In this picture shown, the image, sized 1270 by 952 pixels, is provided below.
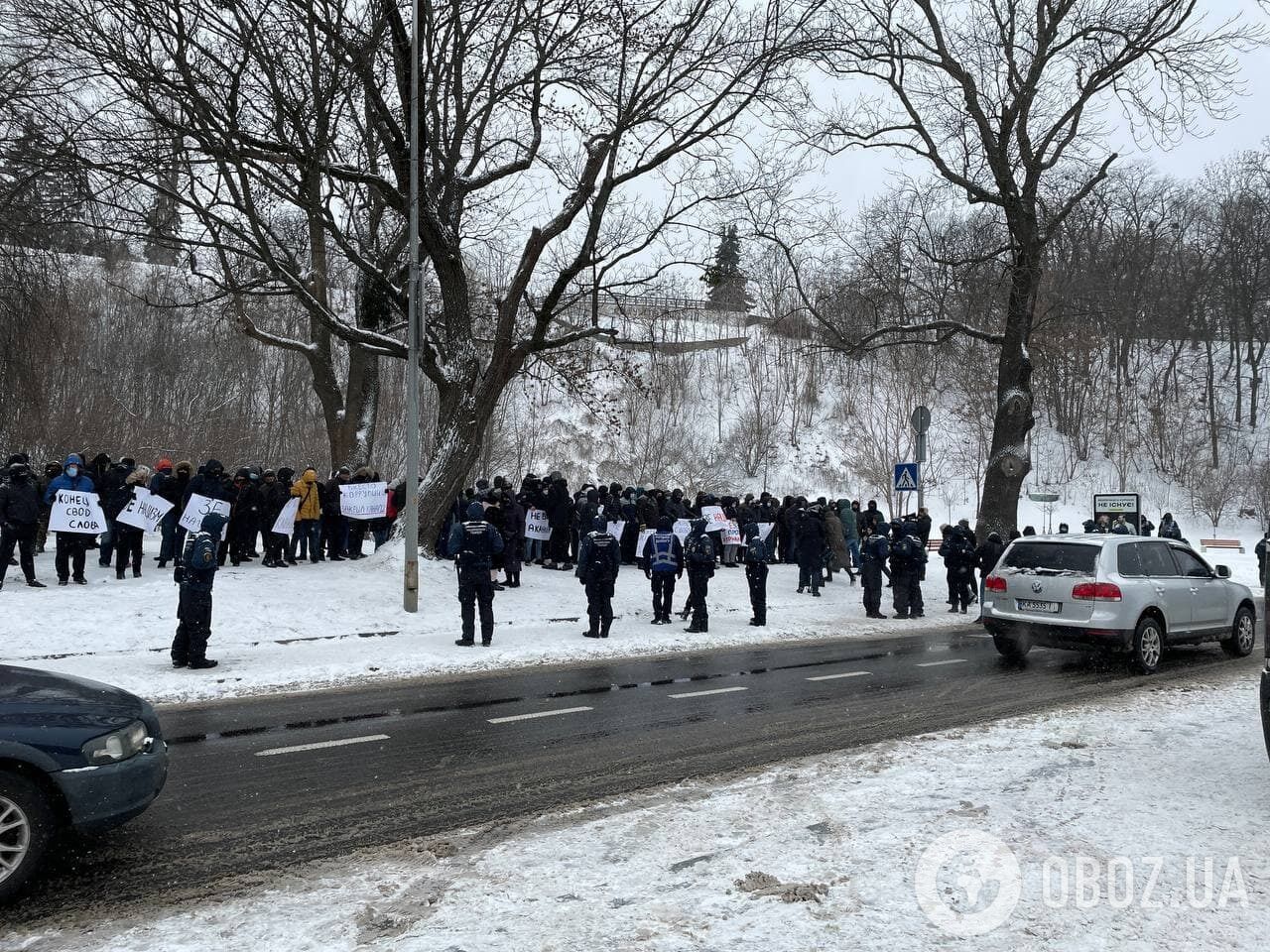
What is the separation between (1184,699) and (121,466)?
15.4m

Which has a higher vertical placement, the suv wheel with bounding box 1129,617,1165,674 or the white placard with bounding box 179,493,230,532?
the white placard with bounding box 179,493,230,532

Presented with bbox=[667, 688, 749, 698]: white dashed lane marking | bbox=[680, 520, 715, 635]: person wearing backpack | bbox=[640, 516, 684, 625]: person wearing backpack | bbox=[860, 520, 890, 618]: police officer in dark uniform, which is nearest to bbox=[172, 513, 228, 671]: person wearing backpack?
bbox=[667, 688, 749, 698]: white dashed lane marking

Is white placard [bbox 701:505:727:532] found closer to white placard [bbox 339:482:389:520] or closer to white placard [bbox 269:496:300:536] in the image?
white placard [bbox 339:482:389:520]

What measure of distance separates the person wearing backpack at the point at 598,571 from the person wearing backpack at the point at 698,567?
1624 mm

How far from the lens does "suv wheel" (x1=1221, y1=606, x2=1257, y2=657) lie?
13.2m

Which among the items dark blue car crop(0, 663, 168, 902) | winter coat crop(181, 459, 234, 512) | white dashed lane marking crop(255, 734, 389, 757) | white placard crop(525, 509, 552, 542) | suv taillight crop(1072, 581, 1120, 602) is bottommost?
white dashed lane marking crop(255, 734, 389, 757)

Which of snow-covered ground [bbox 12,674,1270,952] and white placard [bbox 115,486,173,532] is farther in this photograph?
white placard [bbox 115,486,173,532]

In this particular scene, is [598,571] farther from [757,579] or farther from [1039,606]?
[1039,606]

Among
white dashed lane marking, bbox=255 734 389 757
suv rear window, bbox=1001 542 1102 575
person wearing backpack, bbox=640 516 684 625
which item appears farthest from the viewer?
person wearing backpack, bbox=640 516 684 625

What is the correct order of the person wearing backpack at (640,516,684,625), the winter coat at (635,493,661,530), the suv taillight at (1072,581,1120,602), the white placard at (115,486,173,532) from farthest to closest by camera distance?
the winter coat at (635,493,661,530) < the person wearing backpack at (640,516,684,625) < the white placard at (115,486,173,532) < the suv taillight at (1072,581,1120,602)

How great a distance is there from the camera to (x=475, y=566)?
13.0 metres

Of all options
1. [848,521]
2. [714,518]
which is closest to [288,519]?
[714,518]

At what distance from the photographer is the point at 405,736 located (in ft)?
26.3

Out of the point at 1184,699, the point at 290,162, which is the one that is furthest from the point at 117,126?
the point at 1184,699
